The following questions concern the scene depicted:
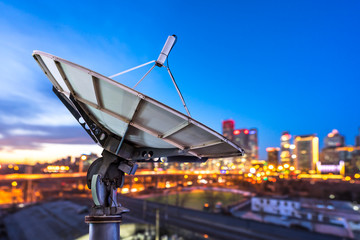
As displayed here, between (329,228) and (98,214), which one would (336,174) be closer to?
(329,228)

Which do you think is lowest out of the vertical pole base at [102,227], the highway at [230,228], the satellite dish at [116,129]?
the highway at [230,228]

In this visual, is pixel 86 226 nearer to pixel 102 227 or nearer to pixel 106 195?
pixel 106 195

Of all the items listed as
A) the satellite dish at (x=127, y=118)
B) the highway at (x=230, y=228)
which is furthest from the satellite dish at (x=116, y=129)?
the highway at (x=230, y=228)

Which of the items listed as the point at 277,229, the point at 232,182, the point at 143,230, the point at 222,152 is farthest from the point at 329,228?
the point at 232,182

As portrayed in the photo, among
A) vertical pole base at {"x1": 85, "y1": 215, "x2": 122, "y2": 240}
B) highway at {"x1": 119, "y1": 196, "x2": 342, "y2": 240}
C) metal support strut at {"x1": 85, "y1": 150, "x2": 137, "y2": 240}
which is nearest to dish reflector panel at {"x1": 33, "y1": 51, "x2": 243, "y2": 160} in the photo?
metal support strut at {"x1": 85, "y1": 150, "x2": 137, "y2": 240}

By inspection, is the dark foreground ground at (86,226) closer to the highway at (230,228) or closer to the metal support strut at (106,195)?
the highway at (230,228)

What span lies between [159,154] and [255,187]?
359ft

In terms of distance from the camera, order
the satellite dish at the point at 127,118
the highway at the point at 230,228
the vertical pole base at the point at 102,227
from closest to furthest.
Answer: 1. the satellite dish at the point at 127,118
2. the vertical pole base at the point at 102,227
3. the highway at the point at 230,228

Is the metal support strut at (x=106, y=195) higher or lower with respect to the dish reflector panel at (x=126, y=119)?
lower

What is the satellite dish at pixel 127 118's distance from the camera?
13.4ft

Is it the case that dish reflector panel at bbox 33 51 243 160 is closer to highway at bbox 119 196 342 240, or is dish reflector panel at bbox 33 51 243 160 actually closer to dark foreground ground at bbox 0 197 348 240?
dark foreground ground at bbox 0 197 348 240

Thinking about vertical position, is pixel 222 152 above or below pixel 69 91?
below

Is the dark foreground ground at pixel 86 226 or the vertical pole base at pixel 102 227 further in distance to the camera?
the dark foreground ground at pixel 86 226

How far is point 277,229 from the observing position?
34031mm
